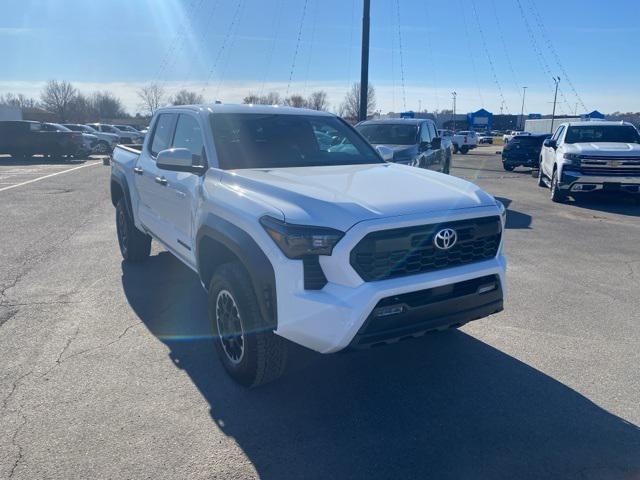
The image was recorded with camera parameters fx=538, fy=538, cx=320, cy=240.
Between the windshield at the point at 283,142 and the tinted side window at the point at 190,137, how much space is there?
188mm

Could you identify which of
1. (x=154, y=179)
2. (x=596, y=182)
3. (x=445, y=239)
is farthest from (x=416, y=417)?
(x=596, y=182)

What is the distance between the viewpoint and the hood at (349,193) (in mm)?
3162

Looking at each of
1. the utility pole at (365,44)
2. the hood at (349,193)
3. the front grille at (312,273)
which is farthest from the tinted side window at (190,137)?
the utility pole at (365,44)

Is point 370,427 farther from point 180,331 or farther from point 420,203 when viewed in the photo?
point 180,331

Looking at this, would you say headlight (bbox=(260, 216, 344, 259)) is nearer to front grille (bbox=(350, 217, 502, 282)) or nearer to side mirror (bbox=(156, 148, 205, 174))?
front grille (bbox=(350, 217, 502, 282))

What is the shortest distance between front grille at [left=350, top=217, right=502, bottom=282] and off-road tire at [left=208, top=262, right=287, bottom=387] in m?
0.73

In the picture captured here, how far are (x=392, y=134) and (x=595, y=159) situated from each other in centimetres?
438

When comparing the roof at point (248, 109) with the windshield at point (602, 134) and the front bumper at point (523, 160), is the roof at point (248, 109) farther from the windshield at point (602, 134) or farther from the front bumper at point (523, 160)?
the front bumper at point (523, 160)

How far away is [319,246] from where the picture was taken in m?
3.07

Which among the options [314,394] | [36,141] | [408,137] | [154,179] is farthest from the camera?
[36,141]

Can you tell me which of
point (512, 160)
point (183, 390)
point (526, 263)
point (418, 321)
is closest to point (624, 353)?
point (418, 321)

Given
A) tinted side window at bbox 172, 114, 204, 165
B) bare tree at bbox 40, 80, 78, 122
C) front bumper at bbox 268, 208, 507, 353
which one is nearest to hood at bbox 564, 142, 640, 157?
tinted side window at bbox 172, 114, 204, 165

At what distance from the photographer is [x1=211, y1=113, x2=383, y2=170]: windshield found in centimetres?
440

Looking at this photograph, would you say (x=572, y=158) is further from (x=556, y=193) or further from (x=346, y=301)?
(x=346, y=301)
